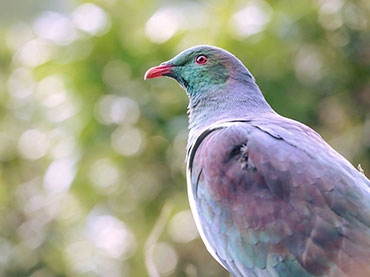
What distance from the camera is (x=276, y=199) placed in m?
3.29

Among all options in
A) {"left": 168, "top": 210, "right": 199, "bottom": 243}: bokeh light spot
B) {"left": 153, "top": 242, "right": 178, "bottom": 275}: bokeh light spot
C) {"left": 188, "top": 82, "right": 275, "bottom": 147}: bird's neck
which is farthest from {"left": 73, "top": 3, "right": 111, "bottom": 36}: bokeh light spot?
{"left": 188, "top": 82, "right": 275, "bottom": 147}: bird's neck

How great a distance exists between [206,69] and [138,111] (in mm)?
1295

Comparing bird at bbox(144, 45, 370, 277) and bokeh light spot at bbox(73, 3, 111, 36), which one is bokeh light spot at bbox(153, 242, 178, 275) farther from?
bird at bbox(144, 45, 370, 277)

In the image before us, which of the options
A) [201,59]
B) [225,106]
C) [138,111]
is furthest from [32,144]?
[225,106]

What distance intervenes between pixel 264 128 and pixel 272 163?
0.19m

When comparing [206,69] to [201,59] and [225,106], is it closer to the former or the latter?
[201,59]

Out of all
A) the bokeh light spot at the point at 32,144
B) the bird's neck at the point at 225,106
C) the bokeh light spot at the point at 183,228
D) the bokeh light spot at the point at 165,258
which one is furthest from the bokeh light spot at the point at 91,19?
→ the bird's neck at the point at 225,106

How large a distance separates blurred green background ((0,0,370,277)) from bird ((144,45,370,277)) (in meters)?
1.46

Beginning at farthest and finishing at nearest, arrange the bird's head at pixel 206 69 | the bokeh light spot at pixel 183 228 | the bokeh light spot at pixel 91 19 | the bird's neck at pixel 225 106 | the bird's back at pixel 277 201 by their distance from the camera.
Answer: the bokeh light spot at pixel 91 19
the bokeh light spot at pixel 183 228
the bird's head at pixel 206 69
the bird's neck at pixel 225 106
the bird's back at pixel 277 201

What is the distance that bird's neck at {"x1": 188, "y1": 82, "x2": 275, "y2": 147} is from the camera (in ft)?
12.4

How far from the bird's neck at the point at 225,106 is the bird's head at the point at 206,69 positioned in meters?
0.04

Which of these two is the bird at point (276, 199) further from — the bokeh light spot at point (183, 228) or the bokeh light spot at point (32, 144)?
the bokeh light spot at point (32, 144)

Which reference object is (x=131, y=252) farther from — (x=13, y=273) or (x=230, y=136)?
(x=230, y=136)

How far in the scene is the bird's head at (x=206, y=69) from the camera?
3947 mm
